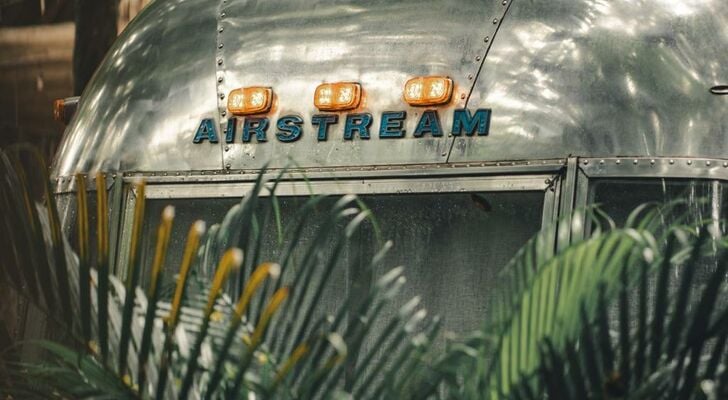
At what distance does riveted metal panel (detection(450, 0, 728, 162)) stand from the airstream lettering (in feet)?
0.15

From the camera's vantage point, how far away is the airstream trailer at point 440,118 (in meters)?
4.02

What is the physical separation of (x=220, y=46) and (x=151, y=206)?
0.63m

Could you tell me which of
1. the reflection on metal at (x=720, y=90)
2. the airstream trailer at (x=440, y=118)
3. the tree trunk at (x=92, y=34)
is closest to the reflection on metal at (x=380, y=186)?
the airstream trailer at (x=440, y=118)

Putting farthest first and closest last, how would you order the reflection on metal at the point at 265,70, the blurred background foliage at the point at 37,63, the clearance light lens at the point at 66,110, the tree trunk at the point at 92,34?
1. the blurred background foliage at the point at 37,63
2. the tree trunk at the point at 92,34
3. the clearance light lens at the point at 66,110
4. the reflection on metal at the point at 265,70

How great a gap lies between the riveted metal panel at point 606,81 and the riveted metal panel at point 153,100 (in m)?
1.05

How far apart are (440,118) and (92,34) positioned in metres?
9.46

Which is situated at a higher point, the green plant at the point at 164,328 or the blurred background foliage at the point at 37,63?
the blurred background foliage at the point at 37,63

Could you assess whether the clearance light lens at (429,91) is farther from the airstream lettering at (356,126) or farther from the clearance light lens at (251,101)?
the clearance light lens at (251,101)

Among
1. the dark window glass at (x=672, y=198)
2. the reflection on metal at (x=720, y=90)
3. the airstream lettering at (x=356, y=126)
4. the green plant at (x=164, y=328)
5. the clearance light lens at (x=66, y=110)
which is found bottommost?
the green plant at (x=164, y=328)

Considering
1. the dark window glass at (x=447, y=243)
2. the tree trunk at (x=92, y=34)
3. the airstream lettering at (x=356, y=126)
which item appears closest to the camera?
the dark window glass at (x=447, y=243)

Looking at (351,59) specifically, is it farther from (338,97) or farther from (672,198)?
(672,198)

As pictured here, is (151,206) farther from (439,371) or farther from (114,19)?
(114,19)

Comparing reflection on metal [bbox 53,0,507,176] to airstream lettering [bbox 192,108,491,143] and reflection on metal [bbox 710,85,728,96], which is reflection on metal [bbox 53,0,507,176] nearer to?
airstream lettering [bbox 192,108,491,143]

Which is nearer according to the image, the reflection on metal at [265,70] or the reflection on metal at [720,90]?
the reflection on metal at [720,90]
